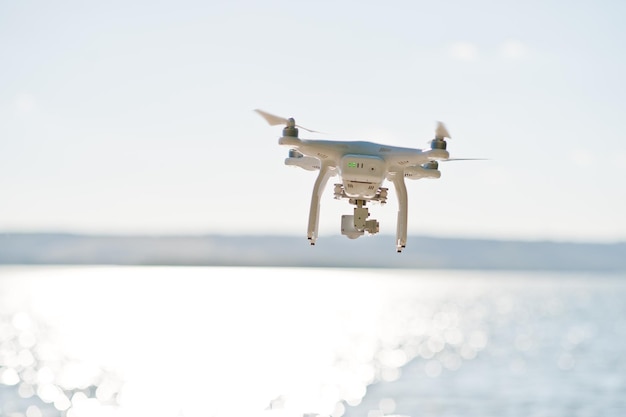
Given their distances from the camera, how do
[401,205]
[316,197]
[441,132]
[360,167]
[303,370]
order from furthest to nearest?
[303,370]
[316,197]
[401,205]
[360,167]
[441,132]

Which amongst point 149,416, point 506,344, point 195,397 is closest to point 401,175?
point 149,416

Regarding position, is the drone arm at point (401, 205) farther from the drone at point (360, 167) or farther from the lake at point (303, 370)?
the lake at point (303, 370)

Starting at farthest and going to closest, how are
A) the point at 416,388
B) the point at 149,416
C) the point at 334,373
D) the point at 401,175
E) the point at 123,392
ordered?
the point at 334,373 → the point at 416,388 → the point at 123,392 → the point at 149,416 → the point at 401,175

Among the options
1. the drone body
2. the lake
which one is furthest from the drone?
the lake

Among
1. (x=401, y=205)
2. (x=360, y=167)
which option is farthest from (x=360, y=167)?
(x=401, y=205)

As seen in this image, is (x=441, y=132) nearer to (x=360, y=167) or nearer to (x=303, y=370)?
(x=360, y=167)

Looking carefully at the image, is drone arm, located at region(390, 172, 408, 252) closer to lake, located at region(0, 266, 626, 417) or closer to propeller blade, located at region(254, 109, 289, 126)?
propeller blade, located at region(254, 109, 289, 126)

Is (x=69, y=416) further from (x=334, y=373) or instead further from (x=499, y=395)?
(x=499, y=395)
